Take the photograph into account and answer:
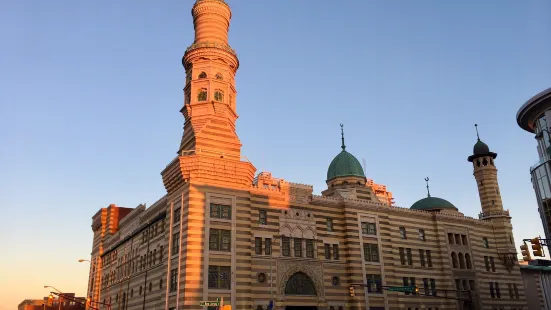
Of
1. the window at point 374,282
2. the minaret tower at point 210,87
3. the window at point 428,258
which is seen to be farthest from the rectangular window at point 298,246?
the window at point 428,258

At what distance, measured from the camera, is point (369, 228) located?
188ft

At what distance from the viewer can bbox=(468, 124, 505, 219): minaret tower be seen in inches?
2773

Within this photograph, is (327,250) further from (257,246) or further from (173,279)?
(173,279)

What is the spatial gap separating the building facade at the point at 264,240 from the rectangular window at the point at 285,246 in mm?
150

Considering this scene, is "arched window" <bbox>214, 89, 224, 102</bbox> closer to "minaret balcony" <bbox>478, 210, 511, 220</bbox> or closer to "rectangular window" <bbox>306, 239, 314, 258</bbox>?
"rectangular window" <bbox>306, 239, 314, 258</bbox>

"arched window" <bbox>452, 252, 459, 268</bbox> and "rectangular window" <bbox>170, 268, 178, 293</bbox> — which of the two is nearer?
"rectangular window" <bbox>170, 268, 178, 293</bbox>

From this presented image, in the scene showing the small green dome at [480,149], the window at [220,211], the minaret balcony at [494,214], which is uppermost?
the small green dome at [480,149]

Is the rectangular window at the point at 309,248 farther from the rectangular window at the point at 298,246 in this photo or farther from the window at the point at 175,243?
the window at the point at 175,243

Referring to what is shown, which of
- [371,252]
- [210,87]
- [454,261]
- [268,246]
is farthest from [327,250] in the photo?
[210,87]

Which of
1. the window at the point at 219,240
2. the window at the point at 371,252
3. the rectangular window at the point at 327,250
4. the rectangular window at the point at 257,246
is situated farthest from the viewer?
the window at the point at 371,252

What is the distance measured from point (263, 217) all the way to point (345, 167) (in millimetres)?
23028

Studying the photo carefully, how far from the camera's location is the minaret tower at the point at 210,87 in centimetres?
4925

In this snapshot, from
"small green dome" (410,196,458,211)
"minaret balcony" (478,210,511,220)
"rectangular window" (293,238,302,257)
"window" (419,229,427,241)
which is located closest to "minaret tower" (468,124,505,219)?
"minaret balcony" (478,210,511,220)

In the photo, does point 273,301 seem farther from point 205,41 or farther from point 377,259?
point 205,41
